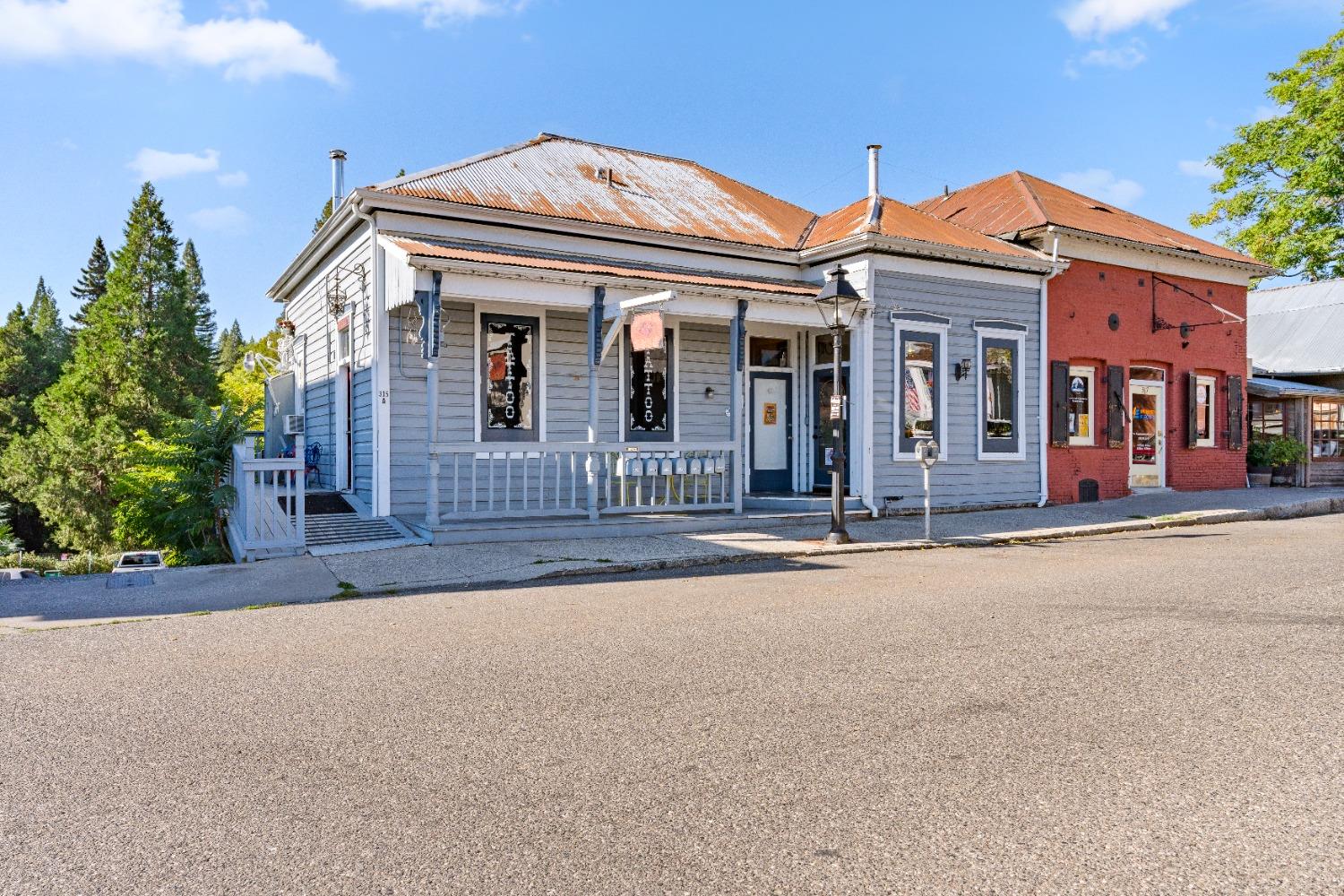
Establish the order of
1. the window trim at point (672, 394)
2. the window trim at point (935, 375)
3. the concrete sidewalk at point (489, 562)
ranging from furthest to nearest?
the window trim at point (935, 375) → the window trim at point (672, 394) → the concrete sidewalk at point (489, 562)

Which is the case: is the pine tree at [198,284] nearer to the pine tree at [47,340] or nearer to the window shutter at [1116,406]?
the pine tree at [47,340]

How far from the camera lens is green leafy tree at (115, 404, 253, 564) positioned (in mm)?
11375

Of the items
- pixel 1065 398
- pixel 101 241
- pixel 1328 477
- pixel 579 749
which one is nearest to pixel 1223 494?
pixel 1065 398

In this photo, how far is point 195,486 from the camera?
11406 mm

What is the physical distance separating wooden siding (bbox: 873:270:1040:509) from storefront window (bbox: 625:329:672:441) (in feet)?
10.5

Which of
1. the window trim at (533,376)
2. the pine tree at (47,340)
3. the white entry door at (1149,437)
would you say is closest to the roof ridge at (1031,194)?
the white entry door at (1149,437)

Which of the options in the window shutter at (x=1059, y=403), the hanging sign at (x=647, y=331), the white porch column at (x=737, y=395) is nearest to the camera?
the hanging sign at (x=647, y=331)

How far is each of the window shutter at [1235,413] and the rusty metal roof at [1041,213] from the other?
2.48m

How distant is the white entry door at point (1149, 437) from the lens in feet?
61.5

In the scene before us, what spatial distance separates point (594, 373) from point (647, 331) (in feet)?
2.93

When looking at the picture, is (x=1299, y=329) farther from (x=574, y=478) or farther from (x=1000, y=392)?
(x=574, y=478)

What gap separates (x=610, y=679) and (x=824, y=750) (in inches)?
58.8

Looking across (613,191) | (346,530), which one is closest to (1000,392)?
(613,191)

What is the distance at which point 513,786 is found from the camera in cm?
346
